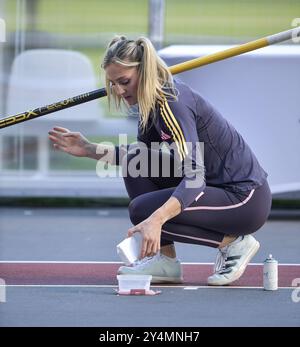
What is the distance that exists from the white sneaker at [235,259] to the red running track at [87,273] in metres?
0.12

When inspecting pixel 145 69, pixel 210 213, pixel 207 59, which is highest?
pixel 207 59

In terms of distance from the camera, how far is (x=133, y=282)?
586 centimetres

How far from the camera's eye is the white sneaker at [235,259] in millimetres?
6055

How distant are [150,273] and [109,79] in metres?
1.12

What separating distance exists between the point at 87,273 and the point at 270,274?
1.24 m

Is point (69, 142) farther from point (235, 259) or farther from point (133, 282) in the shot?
point (235, 259)

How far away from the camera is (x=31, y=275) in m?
6.57

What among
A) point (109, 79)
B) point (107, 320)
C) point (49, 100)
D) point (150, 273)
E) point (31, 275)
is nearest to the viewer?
point (107, 320)

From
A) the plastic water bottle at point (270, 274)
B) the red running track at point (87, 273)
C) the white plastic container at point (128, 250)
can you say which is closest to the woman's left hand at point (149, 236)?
the white plastic container at point (128, 250)

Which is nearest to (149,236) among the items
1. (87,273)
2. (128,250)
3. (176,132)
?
(128,250)
